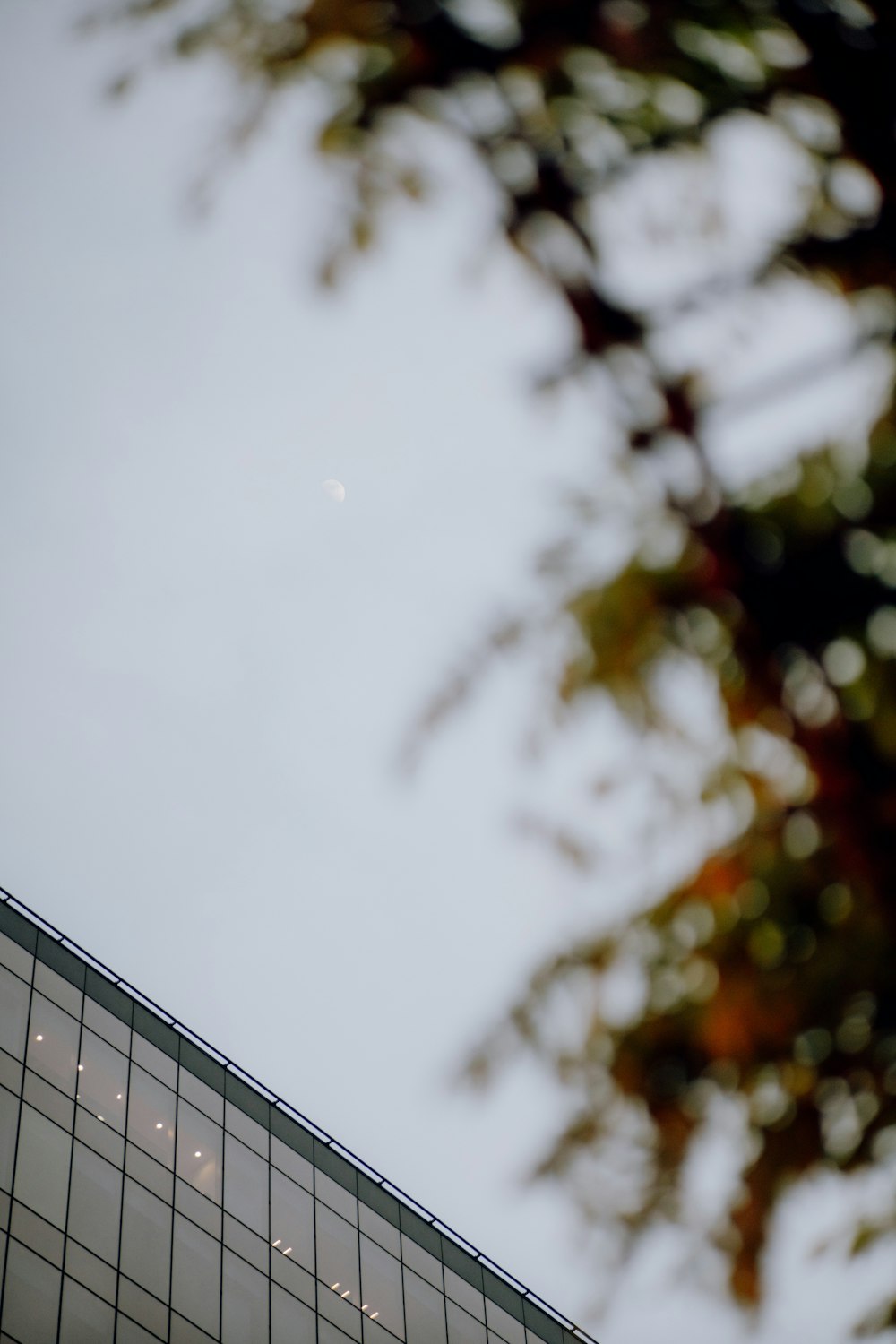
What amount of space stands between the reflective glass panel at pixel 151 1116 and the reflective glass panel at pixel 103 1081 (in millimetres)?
244

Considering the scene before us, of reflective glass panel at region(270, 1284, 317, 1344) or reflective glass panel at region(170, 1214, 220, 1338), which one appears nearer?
reflective glass panel at region(170, 1214, 220, 1338)

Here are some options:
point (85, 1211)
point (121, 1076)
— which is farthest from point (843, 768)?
point (121, 1076)

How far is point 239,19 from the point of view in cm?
373

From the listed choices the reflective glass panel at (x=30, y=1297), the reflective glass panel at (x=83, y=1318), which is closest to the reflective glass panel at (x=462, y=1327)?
the reflective glass panel at (x=83, y=1318)

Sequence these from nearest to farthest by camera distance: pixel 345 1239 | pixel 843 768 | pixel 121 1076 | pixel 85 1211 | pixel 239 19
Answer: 1. pixel 843 768
2. pixel 239 19
3. pixel 85 1211
4. pixel 121 1076
5. pixel 345 1239

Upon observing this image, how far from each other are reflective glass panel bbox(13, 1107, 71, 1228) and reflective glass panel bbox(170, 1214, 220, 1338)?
2.86 meters

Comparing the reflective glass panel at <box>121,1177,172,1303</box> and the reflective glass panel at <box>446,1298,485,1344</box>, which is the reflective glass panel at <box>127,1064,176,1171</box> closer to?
the reflective glass panel at <box>121,1177,172,1303</box>

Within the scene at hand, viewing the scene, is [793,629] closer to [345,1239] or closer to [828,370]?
[828,370]

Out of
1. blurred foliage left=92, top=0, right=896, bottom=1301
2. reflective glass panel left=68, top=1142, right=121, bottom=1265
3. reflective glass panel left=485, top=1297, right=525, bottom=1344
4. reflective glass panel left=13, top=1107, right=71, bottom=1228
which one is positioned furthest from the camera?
reflective glass panel left=485, top=1297, right=525, bottom=1344

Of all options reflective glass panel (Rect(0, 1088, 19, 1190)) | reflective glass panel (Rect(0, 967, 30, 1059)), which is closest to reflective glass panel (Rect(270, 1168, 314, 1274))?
reflective glass panel (Rect(0, 1088, 19, 1190))

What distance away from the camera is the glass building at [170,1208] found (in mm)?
19719

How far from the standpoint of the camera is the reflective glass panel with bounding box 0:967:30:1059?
21.6 meters

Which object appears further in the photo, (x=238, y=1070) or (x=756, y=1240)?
(x=238, y=1070)

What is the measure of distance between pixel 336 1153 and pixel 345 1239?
7.68ft
